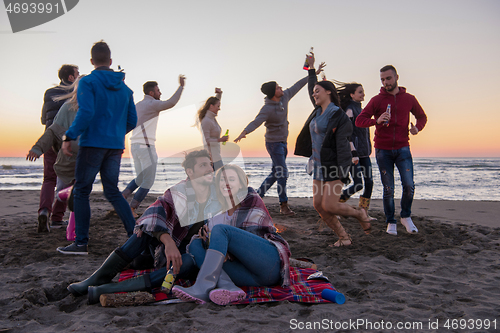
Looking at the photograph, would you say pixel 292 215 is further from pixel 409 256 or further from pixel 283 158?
pixel 409 256

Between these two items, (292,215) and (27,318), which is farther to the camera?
(292,215)

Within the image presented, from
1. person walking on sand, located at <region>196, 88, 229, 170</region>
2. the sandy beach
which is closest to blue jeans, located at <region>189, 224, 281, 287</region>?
the sandy beach

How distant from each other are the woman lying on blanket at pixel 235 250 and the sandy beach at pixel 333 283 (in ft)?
0.38

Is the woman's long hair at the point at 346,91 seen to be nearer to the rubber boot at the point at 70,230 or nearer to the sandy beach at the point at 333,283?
the sandy beach at the point at 333,283

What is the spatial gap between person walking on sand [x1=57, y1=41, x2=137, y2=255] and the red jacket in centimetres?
298

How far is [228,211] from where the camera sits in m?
2.58

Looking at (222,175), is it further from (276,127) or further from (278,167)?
(276,127)

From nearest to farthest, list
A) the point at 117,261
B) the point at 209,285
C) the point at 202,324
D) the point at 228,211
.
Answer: the point at 202,324, the point at 209,285, the point at 117,261, the point at 228,211

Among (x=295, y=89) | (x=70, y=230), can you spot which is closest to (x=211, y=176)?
(x=70, y=230)

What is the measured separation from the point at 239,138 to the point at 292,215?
5.20 ft

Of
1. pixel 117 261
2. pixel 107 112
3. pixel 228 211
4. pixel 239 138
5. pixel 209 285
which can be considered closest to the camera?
pixel 209 285

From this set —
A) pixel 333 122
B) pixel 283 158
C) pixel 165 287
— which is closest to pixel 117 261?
pixel 165 287

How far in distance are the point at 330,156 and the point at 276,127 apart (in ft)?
7.09

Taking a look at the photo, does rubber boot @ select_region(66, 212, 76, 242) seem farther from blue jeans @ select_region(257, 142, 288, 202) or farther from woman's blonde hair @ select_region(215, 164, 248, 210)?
blue jeans @ select_region(257, 142, 288, 202)
